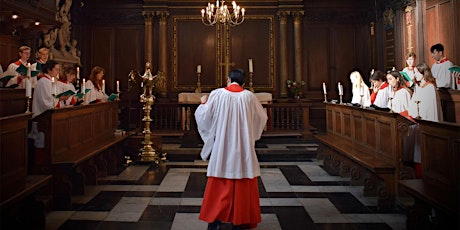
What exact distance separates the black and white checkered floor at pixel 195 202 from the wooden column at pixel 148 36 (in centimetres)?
615

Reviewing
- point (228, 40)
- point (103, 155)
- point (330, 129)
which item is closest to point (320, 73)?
point (228, 40)

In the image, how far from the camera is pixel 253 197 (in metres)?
4.12

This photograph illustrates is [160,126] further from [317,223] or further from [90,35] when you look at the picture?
[317,223]

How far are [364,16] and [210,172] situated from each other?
11140mm

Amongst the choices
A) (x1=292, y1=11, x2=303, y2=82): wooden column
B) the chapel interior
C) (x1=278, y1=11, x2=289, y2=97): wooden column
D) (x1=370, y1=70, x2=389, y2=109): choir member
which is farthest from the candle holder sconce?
(x1=292, y1=11, x2=303, y2=82): wooden column

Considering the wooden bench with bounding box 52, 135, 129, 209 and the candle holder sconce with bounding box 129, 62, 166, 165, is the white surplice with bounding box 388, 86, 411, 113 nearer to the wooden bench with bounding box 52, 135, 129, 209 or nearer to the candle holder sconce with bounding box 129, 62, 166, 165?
the candle holder sconce with bounding box 129, 62, 166, 165

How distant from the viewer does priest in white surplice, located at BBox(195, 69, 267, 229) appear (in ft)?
13.2

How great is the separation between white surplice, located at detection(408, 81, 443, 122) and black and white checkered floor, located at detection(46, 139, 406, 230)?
1646 millimetres

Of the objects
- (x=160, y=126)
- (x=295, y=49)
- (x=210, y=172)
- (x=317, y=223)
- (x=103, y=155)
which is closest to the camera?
(x=210, y=172)

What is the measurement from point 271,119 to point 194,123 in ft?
7.46

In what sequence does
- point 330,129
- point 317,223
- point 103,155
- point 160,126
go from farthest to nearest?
point 160,126
point 330,129
point 103,155
point 317,223

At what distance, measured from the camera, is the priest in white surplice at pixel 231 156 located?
159 inches

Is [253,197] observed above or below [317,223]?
above

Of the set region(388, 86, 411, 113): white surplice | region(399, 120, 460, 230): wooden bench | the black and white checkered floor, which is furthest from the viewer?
region(388, 86, 411, 113): white surplice
